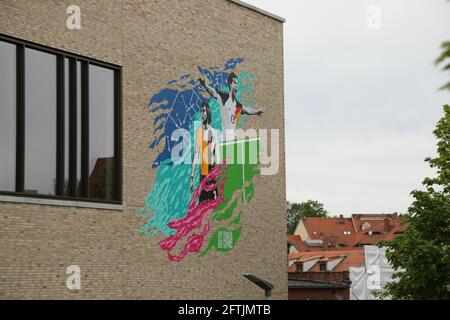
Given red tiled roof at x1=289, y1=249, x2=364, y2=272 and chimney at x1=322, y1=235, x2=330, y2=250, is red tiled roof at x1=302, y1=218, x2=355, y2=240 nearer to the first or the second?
chimney at x1=322, y1=235, x2=330, y2=250

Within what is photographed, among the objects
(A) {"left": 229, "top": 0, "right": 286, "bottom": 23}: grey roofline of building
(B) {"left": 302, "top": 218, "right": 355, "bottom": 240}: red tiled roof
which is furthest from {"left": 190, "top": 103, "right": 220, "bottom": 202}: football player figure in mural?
(B) {"left": 302, "top": 218, "right": 355, "bottom": 240}: red tiled roof

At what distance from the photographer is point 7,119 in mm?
20438

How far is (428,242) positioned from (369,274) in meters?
34.6

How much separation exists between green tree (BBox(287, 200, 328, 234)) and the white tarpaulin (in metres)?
80.5

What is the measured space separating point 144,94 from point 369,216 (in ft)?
393

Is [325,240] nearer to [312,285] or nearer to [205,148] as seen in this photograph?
[312,285]

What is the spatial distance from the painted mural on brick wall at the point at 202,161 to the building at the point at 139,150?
0.15ft

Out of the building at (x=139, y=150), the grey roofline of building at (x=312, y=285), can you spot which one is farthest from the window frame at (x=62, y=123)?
the grey roofline of building at (x=312, y=285)

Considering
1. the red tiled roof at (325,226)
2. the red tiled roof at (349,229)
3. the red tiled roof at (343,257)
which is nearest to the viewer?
the red tiled roof at (343,257)

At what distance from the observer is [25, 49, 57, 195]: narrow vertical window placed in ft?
68.6

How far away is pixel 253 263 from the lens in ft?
91.6

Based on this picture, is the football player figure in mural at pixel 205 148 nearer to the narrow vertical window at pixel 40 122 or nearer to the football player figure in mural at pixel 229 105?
the football player figure in mural at pixel 229 105

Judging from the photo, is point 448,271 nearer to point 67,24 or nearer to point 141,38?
point 141,38

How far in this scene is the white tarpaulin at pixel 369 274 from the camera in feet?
206
